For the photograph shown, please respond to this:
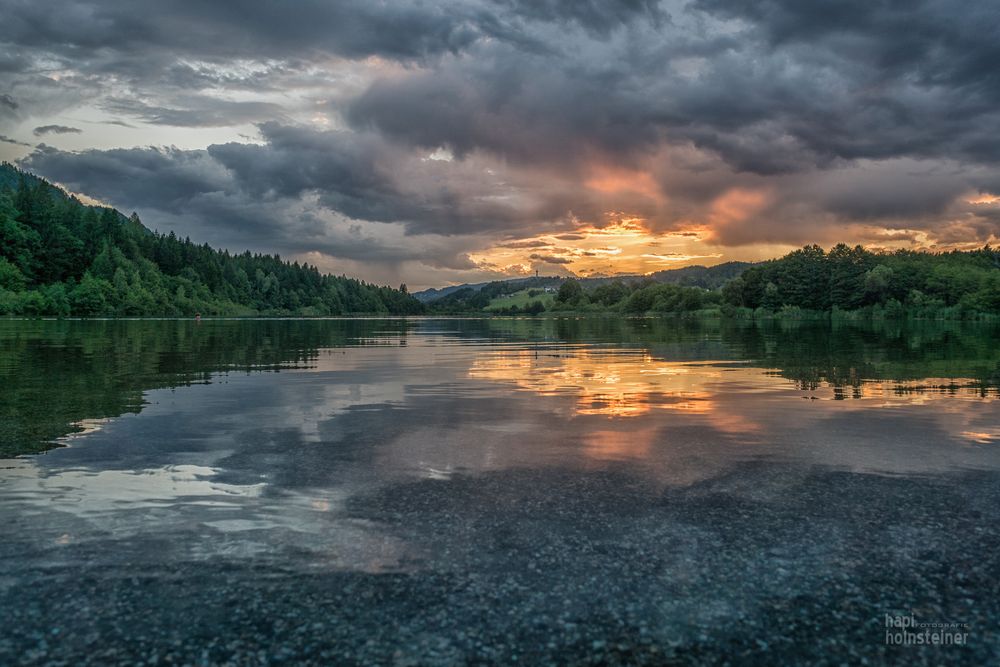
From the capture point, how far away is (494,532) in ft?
34.0

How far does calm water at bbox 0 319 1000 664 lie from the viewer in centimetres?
723

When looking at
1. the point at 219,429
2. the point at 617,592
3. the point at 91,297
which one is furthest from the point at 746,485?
the point at 91,297

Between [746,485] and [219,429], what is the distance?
14820 mm

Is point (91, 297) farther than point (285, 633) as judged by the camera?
Yes

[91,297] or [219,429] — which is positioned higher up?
[91,297]

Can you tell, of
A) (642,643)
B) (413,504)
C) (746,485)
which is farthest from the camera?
(746,485)

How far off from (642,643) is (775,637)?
5.04 ft

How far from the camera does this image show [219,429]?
63.3 ft

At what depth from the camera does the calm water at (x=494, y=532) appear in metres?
7.23

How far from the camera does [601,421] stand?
20844 mm

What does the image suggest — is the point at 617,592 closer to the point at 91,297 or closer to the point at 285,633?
the point at 285,633

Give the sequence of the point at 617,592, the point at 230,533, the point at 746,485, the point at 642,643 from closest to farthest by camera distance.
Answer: the point at 642,643
the point at 617,592
the point at 230,533
the point at 746,485

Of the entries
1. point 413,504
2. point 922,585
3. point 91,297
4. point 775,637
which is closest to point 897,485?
point 922,585

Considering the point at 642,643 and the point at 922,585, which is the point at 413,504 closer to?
the point at 642,643
